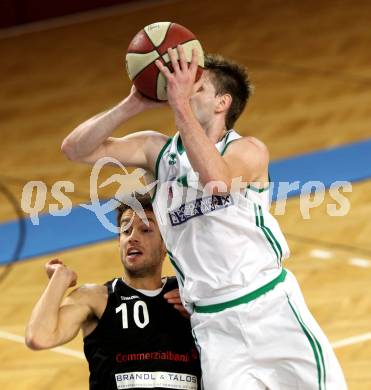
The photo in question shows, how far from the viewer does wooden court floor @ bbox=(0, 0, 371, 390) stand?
323 inches

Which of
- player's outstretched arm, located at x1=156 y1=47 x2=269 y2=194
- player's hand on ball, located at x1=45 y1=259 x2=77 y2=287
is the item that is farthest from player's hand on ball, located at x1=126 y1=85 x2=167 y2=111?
player's hand on ball, located at x1=45 y1=259 x2=77 y2=287

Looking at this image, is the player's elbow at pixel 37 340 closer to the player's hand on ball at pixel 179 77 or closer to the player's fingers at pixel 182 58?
the player's hand on ball at pixel 179 77

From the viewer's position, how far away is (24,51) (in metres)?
14.4

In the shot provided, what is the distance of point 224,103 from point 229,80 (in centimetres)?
12

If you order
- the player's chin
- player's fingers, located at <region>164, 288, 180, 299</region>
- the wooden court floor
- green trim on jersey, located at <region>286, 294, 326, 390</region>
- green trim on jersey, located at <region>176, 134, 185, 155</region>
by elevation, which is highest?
the wooden court floor

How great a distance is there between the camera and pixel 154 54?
5.30m

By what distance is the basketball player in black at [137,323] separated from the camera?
229 inches

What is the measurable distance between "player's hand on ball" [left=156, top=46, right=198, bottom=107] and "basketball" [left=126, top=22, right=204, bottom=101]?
1.2 inches

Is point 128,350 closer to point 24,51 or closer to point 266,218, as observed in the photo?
point 266,218

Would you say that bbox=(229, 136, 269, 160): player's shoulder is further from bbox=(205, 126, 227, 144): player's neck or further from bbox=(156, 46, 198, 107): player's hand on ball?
bbox=(156, 46, 198, 107): player's hand on ball

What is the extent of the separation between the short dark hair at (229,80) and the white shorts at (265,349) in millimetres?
863

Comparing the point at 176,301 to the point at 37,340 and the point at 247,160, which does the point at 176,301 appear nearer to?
the point at 37,340

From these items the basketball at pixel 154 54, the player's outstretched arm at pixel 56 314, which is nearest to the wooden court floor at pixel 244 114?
the player's outstretched arm at pixel 56 314

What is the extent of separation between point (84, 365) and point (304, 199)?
2.91m
